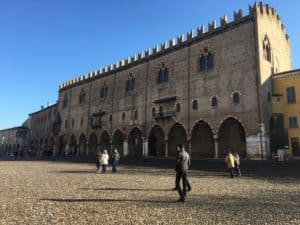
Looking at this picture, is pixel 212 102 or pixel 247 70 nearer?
pixel 247 70

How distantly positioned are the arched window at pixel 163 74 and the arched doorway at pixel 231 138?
8207 millimetres

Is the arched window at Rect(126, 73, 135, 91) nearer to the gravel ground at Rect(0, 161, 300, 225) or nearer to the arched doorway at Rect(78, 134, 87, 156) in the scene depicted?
the arched doorway at Rect(78, 134, 87, 156)

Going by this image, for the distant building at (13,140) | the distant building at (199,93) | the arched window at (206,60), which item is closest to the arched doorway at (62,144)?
the distant building at (199,93)

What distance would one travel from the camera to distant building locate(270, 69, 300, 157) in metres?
23.4

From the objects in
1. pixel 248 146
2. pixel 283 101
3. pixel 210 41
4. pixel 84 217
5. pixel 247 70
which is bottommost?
pixel 84 217

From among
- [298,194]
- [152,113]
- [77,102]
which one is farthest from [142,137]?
[298,194]

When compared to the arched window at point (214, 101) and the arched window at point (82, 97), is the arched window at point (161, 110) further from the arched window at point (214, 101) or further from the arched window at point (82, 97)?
→ the arched window at point (82, 97)

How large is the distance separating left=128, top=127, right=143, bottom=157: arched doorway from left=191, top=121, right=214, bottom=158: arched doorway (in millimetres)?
7036

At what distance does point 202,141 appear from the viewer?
2959 centimetres

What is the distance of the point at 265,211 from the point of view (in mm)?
6523

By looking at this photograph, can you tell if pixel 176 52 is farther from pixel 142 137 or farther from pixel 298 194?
pixel 298 194

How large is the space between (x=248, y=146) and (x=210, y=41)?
10433 millimetres

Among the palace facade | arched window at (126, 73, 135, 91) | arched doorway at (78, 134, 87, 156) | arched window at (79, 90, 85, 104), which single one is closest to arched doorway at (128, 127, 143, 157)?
the palace facade

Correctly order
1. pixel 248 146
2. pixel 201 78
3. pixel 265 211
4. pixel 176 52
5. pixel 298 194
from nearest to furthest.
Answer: pixel 265 211
pixel 298 194
pixel 248 146
pixel 201 78
pixel 176 52
